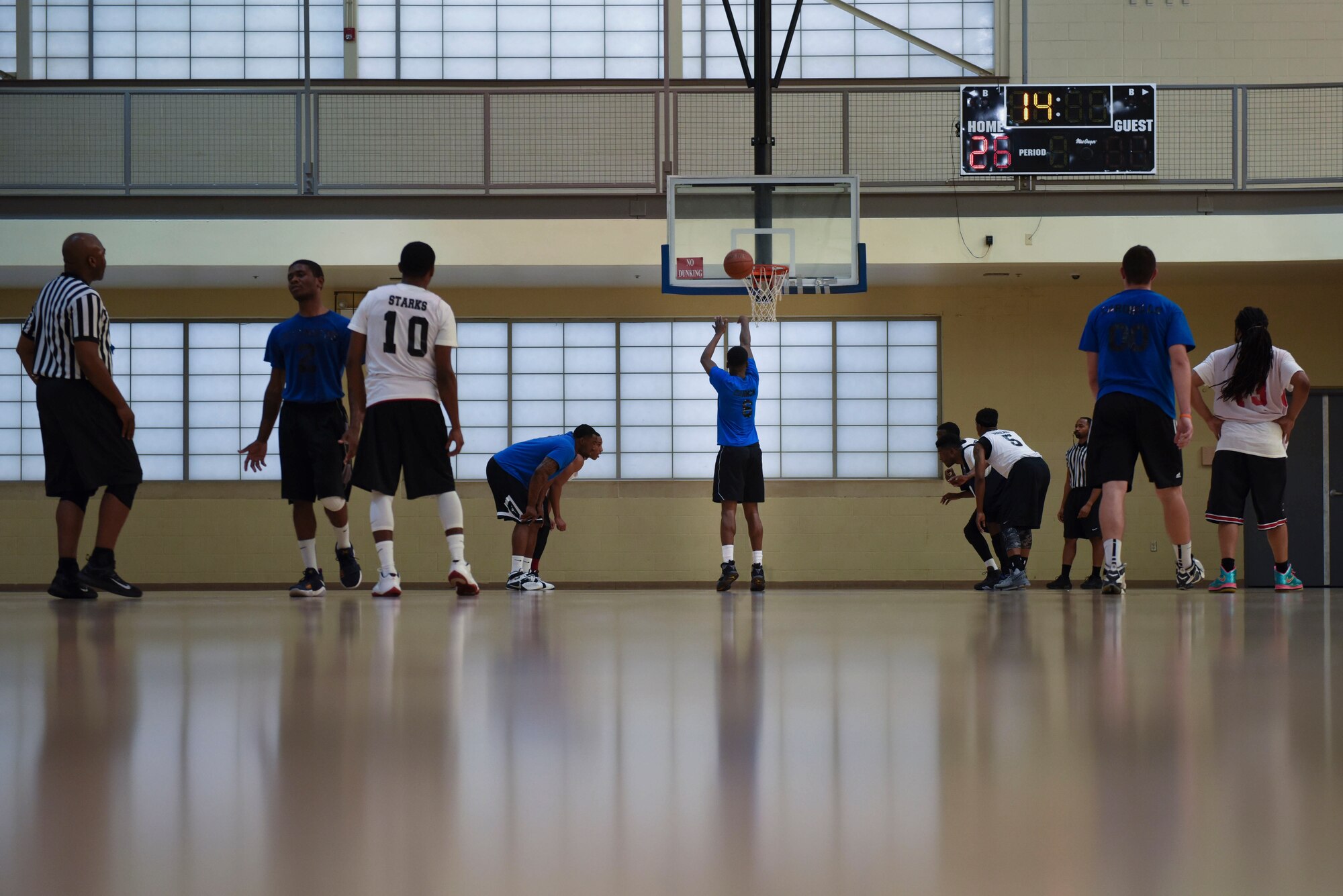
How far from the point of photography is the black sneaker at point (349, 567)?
5918mm

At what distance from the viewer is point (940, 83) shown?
14234 mm

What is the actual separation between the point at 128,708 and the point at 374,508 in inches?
146

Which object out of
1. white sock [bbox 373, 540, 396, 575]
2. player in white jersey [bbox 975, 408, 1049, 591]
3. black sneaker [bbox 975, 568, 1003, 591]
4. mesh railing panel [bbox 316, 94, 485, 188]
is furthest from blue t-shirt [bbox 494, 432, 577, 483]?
mesh railing panel [bbox 316, 94, 485, 188]

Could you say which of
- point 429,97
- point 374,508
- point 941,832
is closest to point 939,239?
point 429,97

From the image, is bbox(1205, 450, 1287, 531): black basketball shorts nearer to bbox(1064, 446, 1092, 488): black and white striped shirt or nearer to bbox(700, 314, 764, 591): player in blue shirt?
bbox(700, 314, 764, 591): player in blue shirt

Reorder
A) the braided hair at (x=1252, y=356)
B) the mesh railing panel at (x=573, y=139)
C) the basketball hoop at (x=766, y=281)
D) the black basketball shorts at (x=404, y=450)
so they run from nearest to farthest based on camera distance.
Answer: the black basketball shorts at (x=404, y=450)
the braided hair at (x=1252, y=356)
the basketball hoop at (x=766, y=281)
the mesh railing panel at (x=573, y=139)

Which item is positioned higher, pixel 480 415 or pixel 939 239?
pixel 939 239

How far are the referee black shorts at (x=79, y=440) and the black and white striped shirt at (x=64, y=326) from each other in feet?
0.21

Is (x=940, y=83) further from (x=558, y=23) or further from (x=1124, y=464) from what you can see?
(x=1124, y=464)

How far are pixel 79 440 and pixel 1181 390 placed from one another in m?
5.08

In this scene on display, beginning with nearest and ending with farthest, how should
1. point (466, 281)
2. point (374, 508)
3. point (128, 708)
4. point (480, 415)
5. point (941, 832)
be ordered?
point (941, 832) < point (128, 708) < point (374, 508) < point (466, 281) < point (480, 415)

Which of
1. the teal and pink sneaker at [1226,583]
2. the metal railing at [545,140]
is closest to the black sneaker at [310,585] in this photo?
the teal and pink sneaker at [1226,583]

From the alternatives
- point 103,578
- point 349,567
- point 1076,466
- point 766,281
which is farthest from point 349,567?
point 1076,466

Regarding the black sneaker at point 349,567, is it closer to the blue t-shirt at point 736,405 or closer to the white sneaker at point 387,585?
the white sneaker at point 387,585
